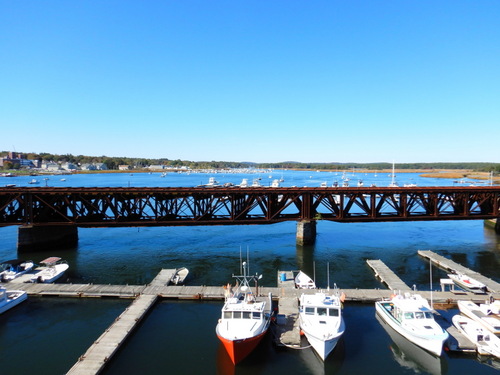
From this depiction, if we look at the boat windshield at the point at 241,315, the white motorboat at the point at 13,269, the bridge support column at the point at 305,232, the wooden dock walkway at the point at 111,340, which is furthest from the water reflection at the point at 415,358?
the white motorboat at the point at 13,269

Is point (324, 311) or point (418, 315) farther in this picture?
point (418, 315)

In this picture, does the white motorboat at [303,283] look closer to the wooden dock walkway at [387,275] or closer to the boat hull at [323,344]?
the wooden dock walkway at [387,275]

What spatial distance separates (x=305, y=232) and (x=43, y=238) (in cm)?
4007

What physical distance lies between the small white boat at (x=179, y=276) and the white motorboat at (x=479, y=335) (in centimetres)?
2602

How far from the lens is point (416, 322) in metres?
24.0

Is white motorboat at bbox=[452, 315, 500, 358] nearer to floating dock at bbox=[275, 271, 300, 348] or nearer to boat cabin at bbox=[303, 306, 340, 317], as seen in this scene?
boat cabin at bbox=[303, 306, 340, 317]

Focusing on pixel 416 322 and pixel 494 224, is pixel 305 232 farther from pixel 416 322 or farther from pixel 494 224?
pixel 494 224

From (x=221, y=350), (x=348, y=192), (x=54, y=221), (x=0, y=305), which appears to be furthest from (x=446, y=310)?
(x=54, y=221)

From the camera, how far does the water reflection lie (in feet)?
70.6

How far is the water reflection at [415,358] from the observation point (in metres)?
21.5

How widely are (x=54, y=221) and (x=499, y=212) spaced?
6942 centimetres

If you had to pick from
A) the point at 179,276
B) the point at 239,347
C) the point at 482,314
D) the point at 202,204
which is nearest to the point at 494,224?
the point at 482,314

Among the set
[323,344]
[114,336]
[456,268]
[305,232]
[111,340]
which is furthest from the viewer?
[305,232]

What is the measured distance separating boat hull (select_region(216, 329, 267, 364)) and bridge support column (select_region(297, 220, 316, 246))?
101ft
